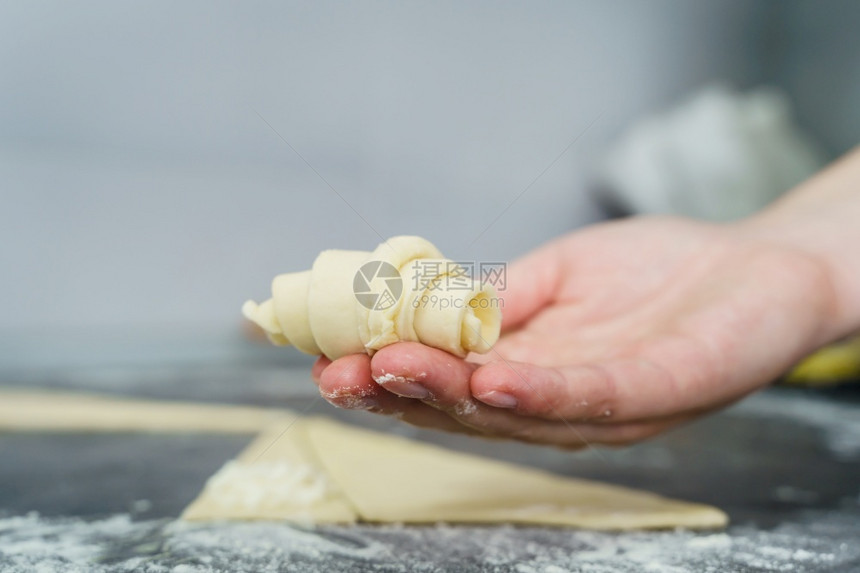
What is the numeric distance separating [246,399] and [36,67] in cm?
151

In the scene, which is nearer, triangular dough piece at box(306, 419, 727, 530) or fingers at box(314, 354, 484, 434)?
fingers at box(314, 354, 484, 434)

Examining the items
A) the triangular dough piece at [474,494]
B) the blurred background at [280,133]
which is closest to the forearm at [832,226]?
the triangular dough piece at [474,494]

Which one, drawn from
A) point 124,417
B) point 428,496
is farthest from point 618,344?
point 124,417

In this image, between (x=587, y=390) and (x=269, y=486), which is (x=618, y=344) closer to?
(x=587, y=390)

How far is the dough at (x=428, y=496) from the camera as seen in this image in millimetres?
1051

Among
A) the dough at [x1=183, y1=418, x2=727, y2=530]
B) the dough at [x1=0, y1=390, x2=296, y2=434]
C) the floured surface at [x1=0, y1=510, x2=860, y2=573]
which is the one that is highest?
the dough at [x1=0, y1=390, x2=296, y2=434]

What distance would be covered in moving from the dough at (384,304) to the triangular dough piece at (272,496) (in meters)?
0.31

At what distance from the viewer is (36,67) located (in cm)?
Answer: 254

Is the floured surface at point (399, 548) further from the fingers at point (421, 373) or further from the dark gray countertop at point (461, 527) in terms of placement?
the fingers at point (421, 373)

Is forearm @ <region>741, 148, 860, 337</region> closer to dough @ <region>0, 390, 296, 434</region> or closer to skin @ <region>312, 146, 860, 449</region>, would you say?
skin @ <region>312, 146, 860, 449</region>

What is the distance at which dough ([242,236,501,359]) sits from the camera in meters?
0.84

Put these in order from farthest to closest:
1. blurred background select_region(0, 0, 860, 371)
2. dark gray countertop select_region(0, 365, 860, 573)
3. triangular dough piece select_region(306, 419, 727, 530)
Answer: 1. blurred background select_region(0, 0, 860, 371)
2. triangular dough piece select_region(306, 419, 727, 530)
3. dark gray countertop select_region(0, 365, 860, 573)

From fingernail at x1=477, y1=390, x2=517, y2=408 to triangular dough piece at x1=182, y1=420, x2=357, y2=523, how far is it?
37 centimetres

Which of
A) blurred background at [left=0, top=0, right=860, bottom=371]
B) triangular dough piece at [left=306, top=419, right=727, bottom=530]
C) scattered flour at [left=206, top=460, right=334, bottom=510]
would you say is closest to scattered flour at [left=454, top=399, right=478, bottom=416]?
triangular dough piece at [left=306, top=419, right=727, bottom=530]
